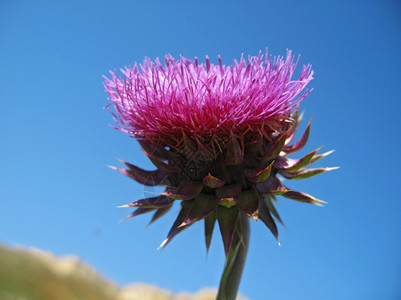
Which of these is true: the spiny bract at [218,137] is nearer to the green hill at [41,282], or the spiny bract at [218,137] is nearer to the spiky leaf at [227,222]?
the spiky leaf at [227,222]

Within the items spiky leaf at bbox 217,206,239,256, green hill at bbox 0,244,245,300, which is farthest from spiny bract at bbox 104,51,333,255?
green hill at bbox 0,244,245,300

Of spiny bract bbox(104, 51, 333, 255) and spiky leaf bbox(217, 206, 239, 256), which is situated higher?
spiny bract bbox(104, 51, 333, 255)

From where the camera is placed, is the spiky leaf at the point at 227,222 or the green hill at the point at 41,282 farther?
the green hill at the point at 41,282

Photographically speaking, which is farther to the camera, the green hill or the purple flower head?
the green hill

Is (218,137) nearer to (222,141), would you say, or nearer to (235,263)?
(222,141)

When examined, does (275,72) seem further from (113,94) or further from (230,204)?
(113,94)

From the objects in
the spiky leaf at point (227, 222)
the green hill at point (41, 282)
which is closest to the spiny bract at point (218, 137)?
the spiky leaf at point (227, 222)

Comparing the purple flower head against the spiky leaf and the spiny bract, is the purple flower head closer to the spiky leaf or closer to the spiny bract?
the spiny bract
